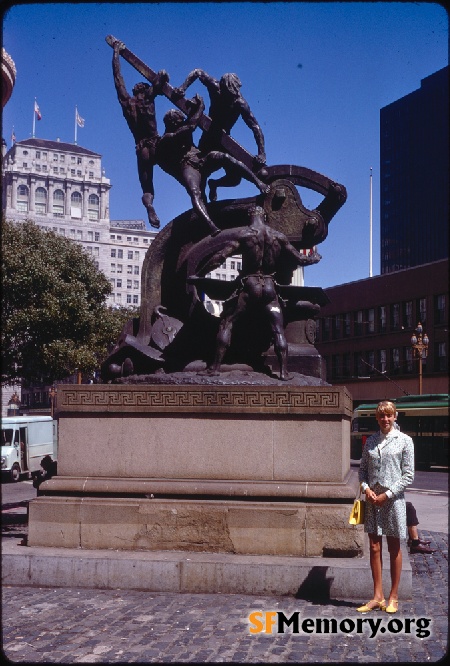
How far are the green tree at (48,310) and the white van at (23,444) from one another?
11122 millimetres

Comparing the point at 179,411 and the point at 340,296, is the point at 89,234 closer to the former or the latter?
the point at 340,296

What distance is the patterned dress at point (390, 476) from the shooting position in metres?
6.98

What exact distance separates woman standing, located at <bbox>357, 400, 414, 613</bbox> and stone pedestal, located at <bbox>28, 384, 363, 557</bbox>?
1024 millimetres

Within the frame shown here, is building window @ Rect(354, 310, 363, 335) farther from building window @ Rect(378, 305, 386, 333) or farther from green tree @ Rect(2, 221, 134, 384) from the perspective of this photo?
green tree @ Rect(2, 221, 134, 384)

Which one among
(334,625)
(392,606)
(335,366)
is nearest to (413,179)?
(335,366)

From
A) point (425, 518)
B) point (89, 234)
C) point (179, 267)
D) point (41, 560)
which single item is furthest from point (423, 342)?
point (89, 234)

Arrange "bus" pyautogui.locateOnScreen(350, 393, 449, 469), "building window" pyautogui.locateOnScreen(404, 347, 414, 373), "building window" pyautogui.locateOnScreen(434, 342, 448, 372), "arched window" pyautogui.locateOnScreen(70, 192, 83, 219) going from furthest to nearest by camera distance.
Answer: "arched window" pyautogui.locateOnScreen(70, 192, 83, 219), "building window" pyautogui.locateOnScreen(404, 347, 414, 373), "building window" pyautogui.locateOnScreen(434, 342, 448, 372), "bus" pyautogui.locateOnScreen(350, 393, 449, 469)

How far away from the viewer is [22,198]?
169m

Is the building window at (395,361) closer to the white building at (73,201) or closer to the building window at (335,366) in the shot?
the building window at (335,366)

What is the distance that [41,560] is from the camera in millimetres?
8031

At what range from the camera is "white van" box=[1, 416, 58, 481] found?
35.1 metres

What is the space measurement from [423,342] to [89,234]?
13445cm

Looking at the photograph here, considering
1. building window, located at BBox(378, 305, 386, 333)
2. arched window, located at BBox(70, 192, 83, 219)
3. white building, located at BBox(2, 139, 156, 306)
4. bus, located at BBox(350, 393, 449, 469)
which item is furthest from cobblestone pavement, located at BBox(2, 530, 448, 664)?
arched window, located at BBox(70, 192, 83, 219)

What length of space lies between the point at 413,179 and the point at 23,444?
31408 mm
